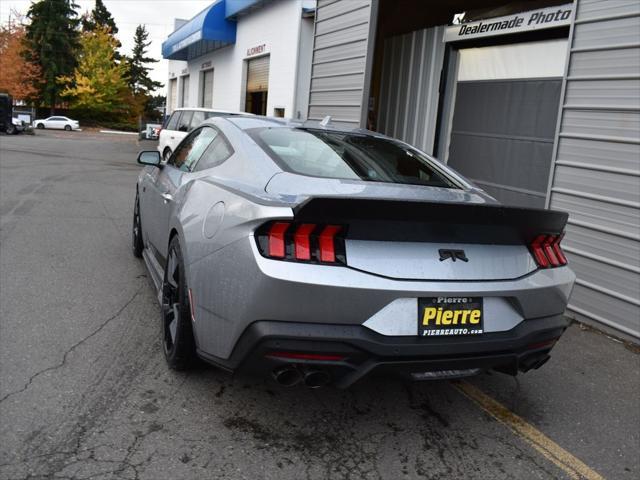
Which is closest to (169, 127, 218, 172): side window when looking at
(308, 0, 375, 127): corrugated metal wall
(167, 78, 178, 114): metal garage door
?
(308, 0, 375, 127): corrugated metal wall

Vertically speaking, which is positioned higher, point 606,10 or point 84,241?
point 606,10

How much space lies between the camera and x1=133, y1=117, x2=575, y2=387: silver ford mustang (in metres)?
2.64

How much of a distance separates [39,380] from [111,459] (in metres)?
1.04

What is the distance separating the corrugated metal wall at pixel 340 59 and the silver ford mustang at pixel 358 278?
6.48m

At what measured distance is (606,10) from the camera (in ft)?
17.9

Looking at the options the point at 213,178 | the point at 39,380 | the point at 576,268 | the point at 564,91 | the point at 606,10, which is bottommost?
the point at 39,380

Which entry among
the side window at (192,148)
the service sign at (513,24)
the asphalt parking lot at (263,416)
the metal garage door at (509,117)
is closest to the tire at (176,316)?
the asphalt parking lot at (263,416)

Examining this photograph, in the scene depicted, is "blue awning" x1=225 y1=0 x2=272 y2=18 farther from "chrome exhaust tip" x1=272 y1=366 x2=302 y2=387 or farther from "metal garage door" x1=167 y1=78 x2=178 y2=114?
"chrome exhaust tip" x1=272 y1=366 x2=302 y2=387

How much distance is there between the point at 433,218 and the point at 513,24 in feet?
20.8

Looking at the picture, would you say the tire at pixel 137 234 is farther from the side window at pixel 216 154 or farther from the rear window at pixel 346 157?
the rear window at pixel 346 157

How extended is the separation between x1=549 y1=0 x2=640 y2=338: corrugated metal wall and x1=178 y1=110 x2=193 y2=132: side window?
9.77m

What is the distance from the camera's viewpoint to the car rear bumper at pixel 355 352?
2.64 meters

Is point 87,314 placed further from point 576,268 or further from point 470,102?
point 470,102

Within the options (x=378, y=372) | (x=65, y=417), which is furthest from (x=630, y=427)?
(x=65, y=417)
